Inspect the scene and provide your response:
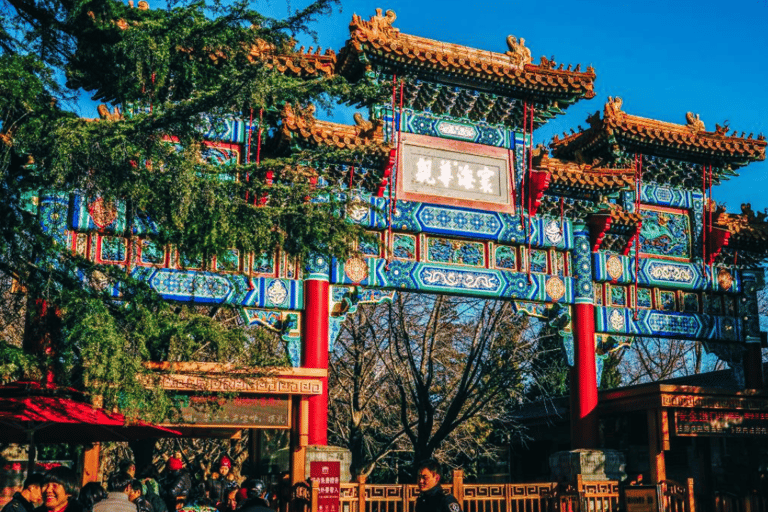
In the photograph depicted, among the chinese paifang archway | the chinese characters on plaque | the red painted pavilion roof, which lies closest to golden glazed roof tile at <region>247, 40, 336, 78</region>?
the chinese paifang archway

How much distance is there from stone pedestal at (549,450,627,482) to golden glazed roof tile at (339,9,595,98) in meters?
6.63

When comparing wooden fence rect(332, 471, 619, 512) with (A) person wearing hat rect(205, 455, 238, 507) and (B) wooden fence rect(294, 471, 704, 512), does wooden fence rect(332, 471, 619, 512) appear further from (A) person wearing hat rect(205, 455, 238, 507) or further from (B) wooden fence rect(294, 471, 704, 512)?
(A) person wearing hat rect(205, 455, 238, 507)

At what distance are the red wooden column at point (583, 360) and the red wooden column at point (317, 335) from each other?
4808 mm

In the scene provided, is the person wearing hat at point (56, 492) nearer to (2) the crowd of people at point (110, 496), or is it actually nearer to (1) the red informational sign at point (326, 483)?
(2) the crowd of people at point (110, 496)

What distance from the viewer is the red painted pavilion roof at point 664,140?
17875mm

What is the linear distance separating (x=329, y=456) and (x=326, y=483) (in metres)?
1.77

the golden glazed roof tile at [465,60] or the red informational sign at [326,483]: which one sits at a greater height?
the golden glazed roof tile at [465,60]

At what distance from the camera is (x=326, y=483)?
1263cm

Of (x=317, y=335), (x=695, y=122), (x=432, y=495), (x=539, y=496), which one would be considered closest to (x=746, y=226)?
(x=695, y=122)

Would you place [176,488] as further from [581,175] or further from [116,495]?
[581,175]

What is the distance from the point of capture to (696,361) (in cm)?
3222

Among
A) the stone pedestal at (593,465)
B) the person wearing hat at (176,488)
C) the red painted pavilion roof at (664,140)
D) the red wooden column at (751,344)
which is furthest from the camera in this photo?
the red wooden column at (751,344)

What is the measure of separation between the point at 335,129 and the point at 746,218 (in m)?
8.96

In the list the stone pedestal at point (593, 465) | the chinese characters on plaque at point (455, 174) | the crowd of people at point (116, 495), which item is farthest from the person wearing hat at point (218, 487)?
the stone pedestal at point (593, 465)
